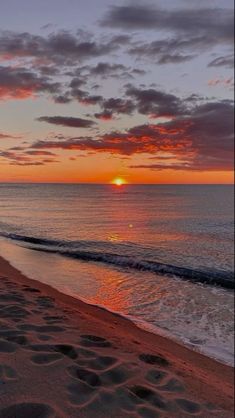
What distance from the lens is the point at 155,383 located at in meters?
4.69

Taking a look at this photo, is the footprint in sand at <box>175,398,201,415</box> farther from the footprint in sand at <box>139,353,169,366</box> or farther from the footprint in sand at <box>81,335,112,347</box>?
the footprint in sand at <box>81,335,112,347</box>

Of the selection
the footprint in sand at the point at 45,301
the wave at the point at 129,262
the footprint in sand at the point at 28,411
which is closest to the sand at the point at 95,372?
the footprint in sand at the point at 28,411

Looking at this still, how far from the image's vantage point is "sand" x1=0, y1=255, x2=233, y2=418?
Answer: 147 inches

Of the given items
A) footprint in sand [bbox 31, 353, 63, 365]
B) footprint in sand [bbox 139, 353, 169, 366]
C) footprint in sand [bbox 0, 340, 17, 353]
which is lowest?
footprint in sand [bbox 139, 353, 169, 366]

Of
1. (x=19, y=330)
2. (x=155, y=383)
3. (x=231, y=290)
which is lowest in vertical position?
(x=231, y=290)

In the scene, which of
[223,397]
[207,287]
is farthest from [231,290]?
[223,397]

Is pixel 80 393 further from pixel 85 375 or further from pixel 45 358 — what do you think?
pixel 45 358

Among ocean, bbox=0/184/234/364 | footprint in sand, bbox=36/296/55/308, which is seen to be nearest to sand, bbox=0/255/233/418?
footprint in sand, bbox=36/296/55/308

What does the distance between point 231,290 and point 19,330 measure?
9.17 m

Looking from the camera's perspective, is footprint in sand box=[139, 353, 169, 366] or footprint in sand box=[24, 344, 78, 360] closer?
footprint in sand box=[24, 344, 78, 360]

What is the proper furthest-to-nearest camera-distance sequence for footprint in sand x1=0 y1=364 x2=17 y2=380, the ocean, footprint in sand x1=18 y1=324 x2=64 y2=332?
the ocean < footprint in sand x1=18 y1=324 x2=64 y2=332 < footprint in sand x1=0 y1=364 x2=17 y2=380

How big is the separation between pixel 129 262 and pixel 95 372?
12.1m

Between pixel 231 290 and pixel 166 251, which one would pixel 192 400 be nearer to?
pixel 231 290

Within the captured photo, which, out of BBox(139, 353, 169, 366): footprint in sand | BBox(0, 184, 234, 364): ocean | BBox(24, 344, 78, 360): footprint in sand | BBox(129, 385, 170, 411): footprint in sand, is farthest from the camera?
BBox(0, 184, 234, 364): ocean
